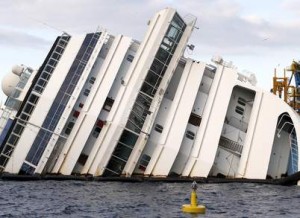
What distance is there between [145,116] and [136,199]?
1254cm

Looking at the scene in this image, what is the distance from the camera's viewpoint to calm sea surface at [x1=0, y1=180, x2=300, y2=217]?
1196 inches

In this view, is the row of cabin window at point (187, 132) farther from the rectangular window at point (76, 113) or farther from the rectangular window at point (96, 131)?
the rectangular window at point (76, 113)

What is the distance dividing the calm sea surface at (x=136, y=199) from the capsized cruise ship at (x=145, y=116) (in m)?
2.53

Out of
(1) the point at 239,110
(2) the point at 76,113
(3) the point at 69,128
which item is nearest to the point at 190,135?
(1) the point at 239,110

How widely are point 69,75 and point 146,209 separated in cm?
1829

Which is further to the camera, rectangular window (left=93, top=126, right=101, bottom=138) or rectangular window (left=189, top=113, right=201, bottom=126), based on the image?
rectangular window (left=189, top=113, right=201, bottom=126)

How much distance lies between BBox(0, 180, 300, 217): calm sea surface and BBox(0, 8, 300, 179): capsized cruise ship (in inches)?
99.6

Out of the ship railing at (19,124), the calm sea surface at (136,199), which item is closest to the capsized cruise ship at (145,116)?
the ship railing at (19,124)

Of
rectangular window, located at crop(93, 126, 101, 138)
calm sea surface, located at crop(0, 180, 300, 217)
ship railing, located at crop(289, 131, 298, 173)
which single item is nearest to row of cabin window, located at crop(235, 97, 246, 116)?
ship railing, located at crop(289, 131, 298, 173)

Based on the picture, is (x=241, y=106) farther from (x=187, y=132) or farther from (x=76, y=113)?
(x=76, y=113)

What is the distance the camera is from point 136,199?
3509 centimetres

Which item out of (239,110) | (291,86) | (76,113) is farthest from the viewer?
(291,86)

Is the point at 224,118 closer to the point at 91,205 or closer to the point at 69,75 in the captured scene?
the point at 69,75

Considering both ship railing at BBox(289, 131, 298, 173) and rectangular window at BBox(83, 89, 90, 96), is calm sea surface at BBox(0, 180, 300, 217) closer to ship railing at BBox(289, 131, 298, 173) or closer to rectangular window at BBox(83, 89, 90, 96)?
ship railing at BBox(289, 131, 298, 173)
